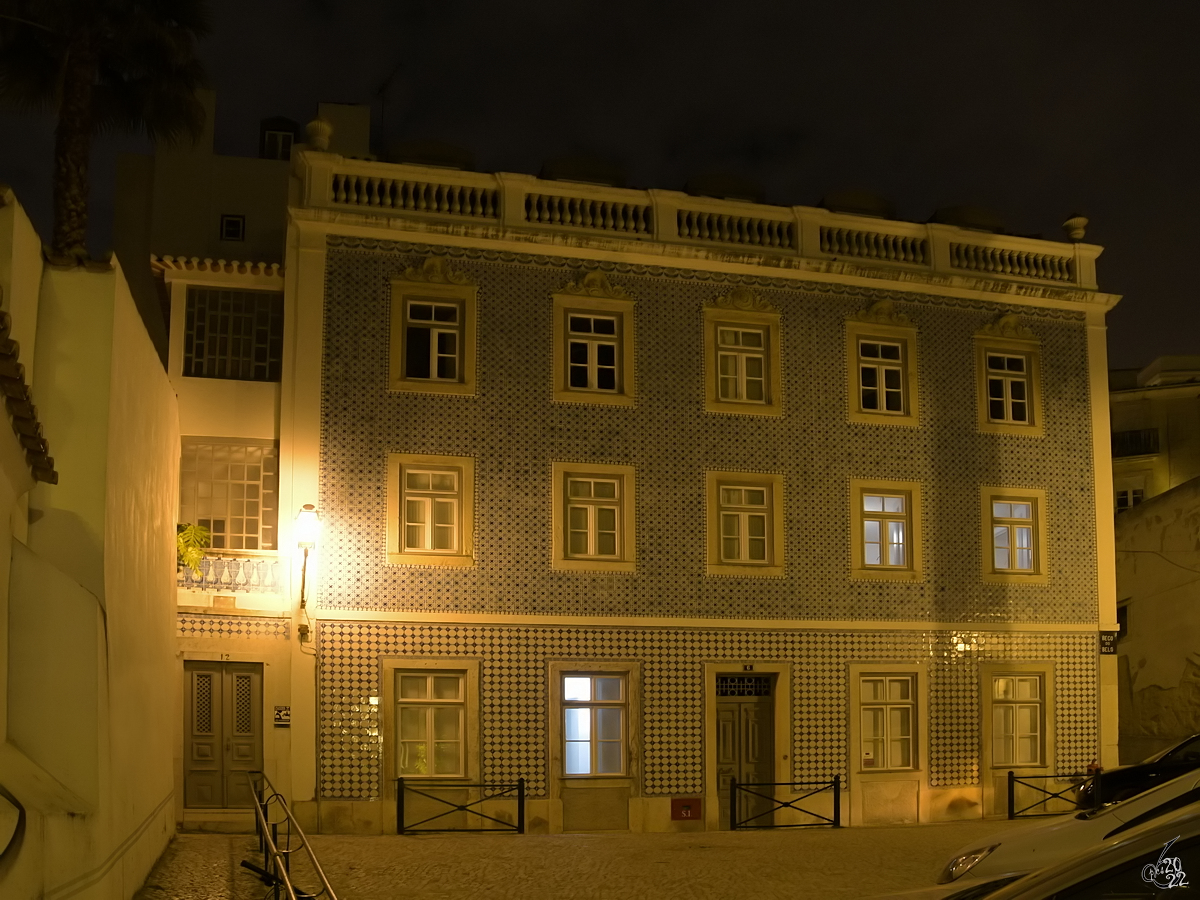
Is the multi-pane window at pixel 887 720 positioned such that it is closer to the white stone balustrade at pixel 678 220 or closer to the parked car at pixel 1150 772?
the parked car at pixel 1150 772

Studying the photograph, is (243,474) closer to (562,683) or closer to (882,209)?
(562,683)

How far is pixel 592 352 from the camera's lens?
1923 cm

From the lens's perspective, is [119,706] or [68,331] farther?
[119,706]

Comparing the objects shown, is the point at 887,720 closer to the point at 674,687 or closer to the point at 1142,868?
the point at 674,687

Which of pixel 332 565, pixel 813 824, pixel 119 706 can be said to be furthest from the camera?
pixel 813 824

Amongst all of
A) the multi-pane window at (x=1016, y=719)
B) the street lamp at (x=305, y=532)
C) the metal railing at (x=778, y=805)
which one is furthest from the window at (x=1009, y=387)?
the street lamp at (x=305, y=532)

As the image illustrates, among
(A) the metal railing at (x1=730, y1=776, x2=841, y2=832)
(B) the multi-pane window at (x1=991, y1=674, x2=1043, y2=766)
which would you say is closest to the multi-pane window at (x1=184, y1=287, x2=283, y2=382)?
(A) the metal railing at (x1=730, y1=776, x2=841, y2=832)

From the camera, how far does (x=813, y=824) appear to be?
19031 mm

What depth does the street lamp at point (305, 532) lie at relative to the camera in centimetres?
1725

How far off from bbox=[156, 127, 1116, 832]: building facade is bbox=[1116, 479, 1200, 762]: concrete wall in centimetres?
362

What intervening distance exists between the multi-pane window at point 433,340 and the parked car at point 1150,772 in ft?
30.7

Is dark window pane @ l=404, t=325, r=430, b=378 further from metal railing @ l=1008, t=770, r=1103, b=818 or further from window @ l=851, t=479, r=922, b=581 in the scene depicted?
metal railing @ l=1008, t=770, r=1103, b=818

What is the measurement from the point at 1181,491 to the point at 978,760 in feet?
23.9

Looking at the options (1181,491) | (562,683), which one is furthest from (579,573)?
(1181,491)
